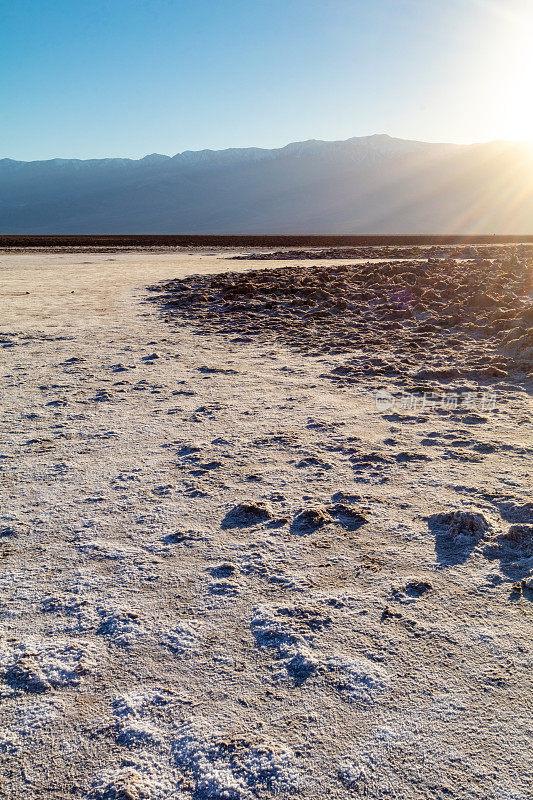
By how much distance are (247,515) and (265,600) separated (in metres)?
0.69

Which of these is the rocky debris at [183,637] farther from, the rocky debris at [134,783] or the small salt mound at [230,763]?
the rocky debris at [134,783]

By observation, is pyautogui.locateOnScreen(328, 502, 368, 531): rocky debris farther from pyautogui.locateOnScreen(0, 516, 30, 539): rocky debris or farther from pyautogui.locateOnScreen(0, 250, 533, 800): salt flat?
pyautogui.locateOnScreen(0, 516, 30, 539): rocky debris

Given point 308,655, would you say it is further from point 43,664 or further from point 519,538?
point 519,538

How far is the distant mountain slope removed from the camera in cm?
10506

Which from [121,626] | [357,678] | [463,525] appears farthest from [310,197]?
[357,678]

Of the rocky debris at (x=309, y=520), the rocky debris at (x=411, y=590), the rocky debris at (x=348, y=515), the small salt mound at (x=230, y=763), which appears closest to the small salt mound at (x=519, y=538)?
the rocky debris at (x=411, y=590)

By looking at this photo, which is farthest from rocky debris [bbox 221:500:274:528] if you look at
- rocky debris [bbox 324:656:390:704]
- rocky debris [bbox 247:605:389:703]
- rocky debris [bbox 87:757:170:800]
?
rocky debris [bbox 87:757:170:800]

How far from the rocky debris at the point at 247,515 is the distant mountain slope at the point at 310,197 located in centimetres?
9183

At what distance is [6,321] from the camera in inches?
336

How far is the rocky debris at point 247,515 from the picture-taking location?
286 cm

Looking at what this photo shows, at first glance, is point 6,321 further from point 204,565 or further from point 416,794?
point 416,794

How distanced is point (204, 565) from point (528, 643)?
1389mm

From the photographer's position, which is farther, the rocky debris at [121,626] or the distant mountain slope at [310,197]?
the distant mountain slope at [310,197]

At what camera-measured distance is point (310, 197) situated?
12925 centimetres
